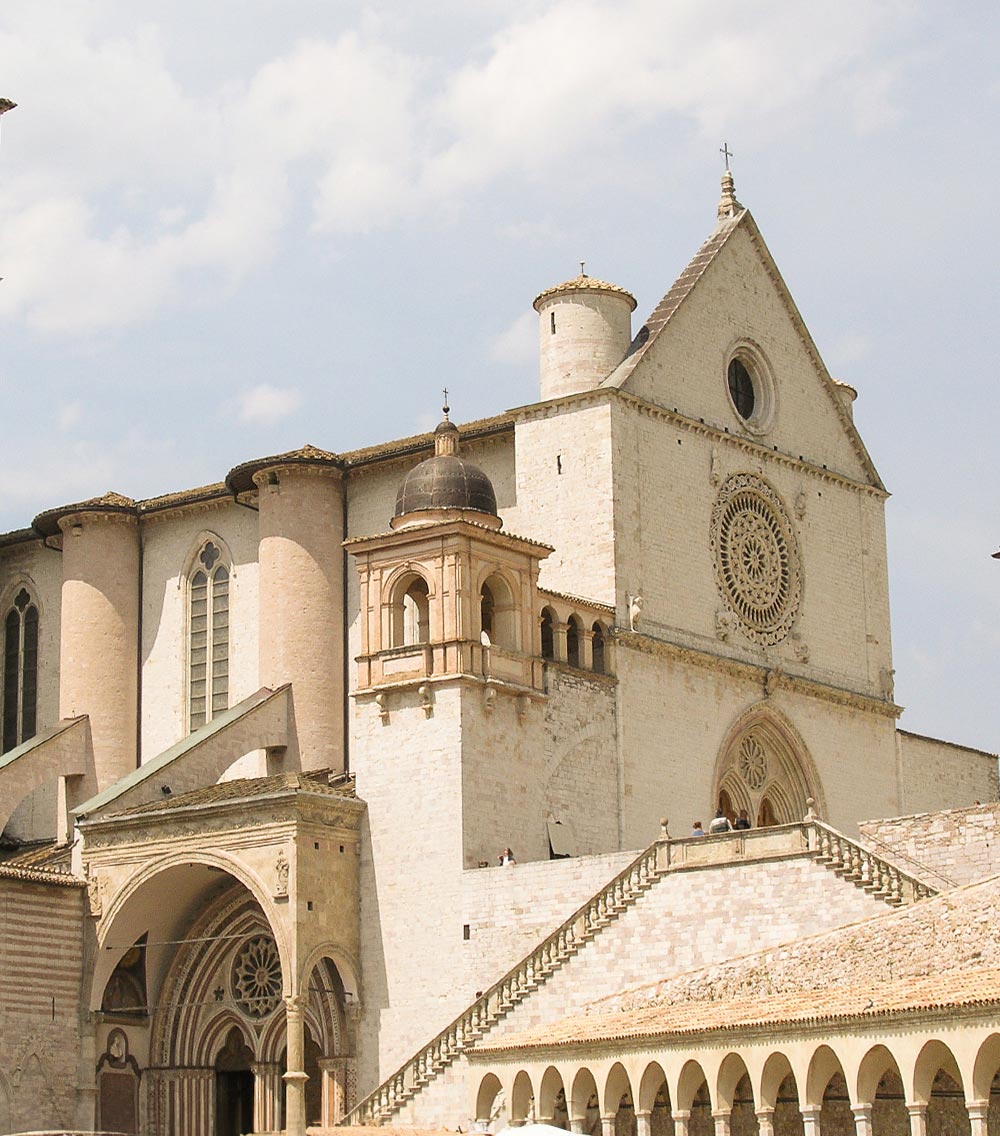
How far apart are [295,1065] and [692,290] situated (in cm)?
1719

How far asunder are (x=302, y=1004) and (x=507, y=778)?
16.5 feet

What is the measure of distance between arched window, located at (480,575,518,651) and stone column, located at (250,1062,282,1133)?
8593 mm

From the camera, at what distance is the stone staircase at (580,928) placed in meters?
32.1

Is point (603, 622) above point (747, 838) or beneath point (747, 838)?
above

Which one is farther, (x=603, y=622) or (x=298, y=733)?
(x=298, y=733)

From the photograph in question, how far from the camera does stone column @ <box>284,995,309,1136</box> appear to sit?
3444cm

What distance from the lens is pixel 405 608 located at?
132 feet

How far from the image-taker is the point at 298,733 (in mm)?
42781

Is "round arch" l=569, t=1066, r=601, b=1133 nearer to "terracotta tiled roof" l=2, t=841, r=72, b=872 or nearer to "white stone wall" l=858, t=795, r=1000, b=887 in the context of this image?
"white stone wall" l=858, t=795, r=1000, b=887

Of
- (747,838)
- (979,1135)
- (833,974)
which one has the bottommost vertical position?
(979,1135)

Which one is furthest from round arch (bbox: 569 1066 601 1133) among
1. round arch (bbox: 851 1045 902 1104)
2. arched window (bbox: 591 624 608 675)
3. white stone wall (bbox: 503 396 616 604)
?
white stone wall (bbox: 503 396 616 604)

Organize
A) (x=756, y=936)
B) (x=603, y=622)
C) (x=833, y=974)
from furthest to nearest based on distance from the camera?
(x=603, y=622), (x=756, y=936), (x=833, y=974)

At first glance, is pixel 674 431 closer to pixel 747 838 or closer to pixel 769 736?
pixel 769 736

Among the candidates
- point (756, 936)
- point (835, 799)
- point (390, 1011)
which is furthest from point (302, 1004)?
point (835, 799)
